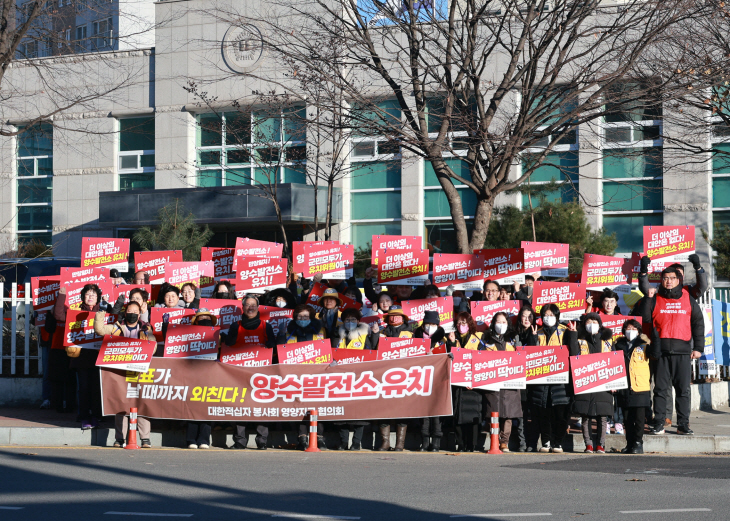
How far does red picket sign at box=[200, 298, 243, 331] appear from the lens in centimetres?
1312

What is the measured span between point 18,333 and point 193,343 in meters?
4.63

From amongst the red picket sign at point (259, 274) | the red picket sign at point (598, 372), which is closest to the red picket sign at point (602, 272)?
the red picket sign at point (598, 372)

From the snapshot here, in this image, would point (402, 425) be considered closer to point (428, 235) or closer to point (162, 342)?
point (162, 342)

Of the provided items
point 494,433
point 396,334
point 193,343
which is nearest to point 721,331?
point 494,433

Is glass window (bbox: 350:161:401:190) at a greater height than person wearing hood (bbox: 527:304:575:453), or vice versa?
glass window (bbox: 350:161:401:190)

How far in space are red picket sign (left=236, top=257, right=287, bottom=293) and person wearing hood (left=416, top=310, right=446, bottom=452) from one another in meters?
3.49

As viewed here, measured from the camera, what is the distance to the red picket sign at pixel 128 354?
1180 cm

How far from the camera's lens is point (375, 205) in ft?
107

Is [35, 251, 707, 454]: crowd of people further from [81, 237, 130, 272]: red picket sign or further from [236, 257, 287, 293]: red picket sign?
[81, 237, 130, 272]: red picket sign

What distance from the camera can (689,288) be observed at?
42.9 feet

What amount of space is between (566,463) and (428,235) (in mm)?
21799

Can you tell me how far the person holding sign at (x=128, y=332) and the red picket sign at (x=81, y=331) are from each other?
0.33 m

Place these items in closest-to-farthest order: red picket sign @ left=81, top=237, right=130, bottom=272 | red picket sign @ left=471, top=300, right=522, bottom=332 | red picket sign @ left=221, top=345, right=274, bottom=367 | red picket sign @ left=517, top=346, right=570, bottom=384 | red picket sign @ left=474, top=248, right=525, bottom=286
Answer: red picket sign @ left=517, top=346, right=570, bottom=384 < red picket sign @ left=221, top=345, right=274, bottom=367 < red picket sign @ left=471, top=300, right=522, bottom=332 < red picket sign @ left=474, top=248, right=525, bottom=286 < red picket sign @ left=81, top=237, right=130, bottom=272

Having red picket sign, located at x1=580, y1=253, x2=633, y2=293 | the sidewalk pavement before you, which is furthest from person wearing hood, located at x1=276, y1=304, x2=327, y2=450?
red picket sign, located at x1=580, y1=253, x2=633, y2=293
